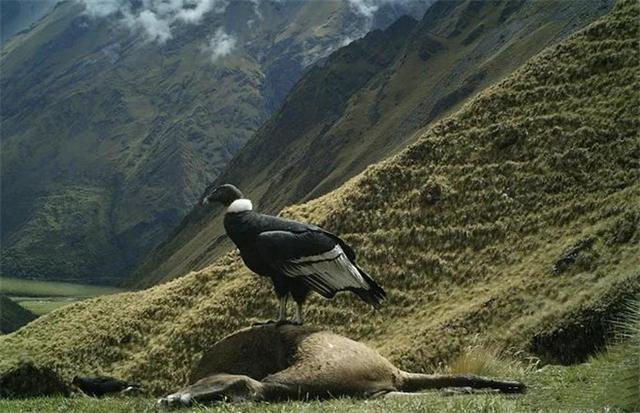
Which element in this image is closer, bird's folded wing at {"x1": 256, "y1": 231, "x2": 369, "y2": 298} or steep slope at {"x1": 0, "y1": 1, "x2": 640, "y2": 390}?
bird's folded wing at {"x1": 256, "y1": 231, "x2": 369, "y2": 298}

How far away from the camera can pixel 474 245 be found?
38.5 meters

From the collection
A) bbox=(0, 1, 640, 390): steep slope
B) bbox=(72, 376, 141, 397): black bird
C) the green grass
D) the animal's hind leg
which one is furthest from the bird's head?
bbox=(0, 1, 640, 390): steep slope

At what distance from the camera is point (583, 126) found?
41.4m

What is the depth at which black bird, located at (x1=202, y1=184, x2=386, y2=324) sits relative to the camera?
475 inches

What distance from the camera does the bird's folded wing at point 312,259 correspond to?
12.0m

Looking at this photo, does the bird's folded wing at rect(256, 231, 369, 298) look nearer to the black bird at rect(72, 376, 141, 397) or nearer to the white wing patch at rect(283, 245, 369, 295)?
the white wing patch at rect(283, 245, 369, 295)

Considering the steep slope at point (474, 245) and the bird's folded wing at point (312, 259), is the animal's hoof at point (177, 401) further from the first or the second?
the steep slope at point (474, 245)

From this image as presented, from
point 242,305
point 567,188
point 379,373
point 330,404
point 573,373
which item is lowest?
point 567,188

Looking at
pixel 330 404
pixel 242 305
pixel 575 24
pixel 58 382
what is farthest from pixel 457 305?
pixel 575 24

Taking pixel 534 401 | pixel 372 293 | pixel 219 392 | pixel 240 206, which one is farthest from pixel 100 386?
pixel 534 401

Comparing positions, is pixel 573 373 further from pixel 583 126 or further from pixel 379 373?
pixel 583 126

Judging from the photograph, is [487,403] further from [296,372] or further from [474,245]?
[474,245]

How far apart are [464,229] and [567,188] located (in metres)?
6.19

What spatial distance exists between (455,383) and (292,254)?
11.8ft
